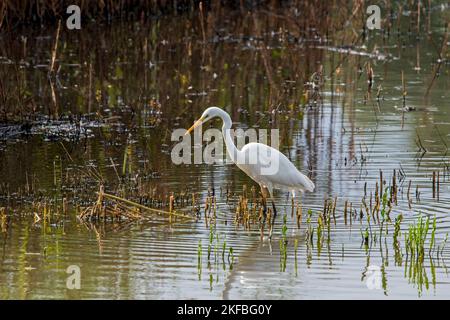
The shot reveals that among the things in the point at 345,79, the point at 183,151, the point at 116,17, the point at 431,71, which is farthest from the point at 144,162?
the point at 116,17

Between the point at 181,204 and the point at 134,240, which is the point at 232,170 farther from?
the point at 134,240

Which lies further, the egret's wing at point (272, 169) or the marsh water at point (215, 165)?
the egret's wing at point (272, 169)

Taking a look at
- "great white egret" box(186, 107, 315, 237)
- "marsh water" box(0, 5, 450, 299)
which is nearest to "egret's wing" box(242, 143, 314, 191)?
"great white egret" box(186, 107, 315, 237)

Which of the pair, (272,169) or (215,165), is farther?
(215,165)

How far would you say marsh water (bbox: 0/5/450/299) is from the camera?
7.50 metres

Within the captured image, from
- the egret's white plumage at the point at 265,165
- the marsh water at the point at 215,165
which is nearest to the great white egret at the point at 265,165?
the egret's white plumage at the point at 265,165

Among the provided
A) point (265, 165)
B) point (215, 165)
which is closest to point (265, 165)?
point (265, 165)

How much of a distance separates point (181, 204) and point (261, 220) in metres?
0.87

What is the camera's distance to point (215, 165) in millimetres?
11336

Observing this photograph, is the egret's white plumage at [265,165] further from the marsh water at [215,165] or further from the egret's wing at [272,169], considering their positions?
the marsh water at [215,165]

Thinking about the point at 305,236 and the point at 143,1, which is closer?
the point at 305,236

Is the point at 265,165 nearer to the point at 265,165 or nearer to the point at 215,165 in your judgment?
the point at 265,165

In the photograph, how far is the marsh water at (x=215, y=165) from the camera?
24.6 feet

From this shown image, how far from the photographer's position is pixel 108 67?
17.6m
